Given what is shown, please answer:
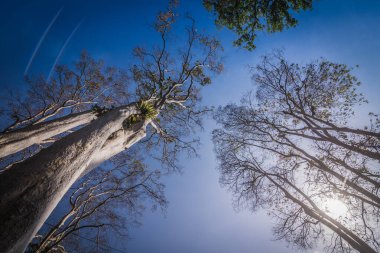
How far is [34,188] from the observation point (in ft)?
7.37

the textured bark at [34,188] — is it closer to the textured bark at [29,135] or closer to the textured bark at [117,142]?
the textured bark at [117,142]

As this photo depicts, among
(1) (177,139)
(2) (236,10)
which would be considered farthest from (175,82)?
(2) (236,10)

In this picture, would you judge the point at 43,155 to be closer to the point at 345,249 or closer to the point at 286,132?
the point at 286,132

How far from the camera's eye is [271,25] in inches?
281

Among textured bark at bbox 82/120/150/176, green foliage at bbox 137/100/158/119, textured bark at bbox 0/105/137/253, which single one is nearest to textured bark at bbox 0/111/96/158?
textured bark at bbox 82/120/150/176

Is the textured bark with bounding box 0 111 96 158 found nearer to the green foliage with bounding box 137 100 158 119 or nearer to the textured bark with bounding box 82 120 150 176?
the textured bark with bounding box 82 120 150 176

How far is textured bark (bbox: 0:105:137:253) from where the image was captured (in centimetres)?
187

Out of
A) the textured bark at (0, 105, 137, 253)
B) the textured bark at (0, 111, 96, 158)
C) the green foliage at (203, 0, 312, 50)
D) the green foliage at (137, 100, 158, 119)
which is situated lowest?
the textured bark at (0, 105, 137, 253)

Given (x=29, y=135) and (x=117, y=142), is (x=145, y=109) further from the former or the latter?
(x=29, y=135)

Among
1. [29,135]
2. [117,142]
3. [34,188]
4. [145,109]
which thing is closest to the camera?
[34,188]

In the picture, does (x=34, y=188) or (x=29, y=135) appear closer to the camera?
(x=34, y=188)

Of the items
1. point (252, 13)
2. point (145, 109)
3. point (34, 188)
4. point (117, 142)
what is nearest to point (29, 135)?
point (117, 142)

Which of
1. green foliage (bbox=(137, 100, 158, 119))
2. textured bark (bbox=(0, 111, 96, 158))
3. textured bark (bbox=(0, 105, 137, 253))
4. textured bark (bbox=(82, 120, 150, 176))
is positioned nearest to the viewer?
textured bark (bbox=(0, 105, 137, 253))

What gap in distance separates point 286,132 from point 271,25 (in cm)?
483
